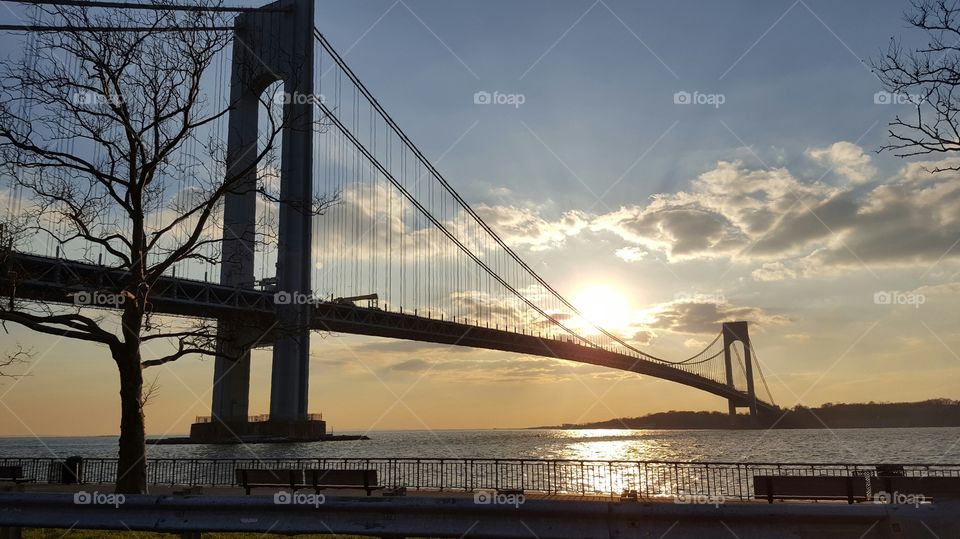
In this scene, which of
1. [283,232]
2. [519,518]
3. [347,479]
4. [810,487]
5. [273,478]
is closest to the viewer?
[519,518]

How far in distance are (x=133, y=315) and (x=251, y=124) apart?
5057 centimetres

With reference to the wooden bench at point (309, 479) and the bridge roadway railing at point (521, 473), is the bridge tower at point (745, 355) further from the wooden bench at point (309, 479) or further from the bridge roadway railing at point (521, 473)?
the wooden bench at point (309, 479)

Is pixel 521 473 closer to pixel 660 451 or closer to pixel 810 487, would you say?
pixel 810 487

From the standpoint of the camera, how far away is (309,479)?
57.5ft

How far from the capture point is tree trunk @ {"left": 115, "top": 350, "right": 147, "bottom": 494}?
12.9 m

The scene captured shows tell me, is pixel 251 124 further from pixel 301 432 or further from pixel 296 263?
pixel 301 432

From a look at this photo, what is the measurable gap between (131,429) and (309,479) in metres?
5.29

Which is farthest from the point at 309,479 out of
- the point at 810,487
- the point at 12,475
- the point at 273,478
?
the point at 810,487

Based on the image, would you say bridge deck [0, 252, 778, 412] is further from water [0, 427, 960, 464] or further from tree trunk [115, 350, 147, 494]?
tree trunk [115, 350, 147, 494]

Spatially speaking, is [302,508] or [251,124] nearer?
[302,508]

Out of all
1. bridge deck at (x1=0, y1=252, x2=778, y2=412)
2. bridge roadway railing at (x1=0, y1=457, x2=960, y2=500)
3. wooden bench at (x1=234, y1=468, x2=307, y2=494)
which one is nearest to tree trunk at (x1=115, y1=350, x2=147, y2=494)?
wooden bench at (x1=234, y1=468, x2=307, y2=494)

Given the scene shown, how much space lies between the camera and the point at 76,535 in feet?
38.1

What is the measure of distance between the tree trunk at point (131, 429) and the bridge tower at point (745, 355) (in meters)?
102

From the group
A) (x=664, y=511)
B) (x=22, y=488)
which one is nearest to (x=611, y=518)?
(x=664, y=511)
